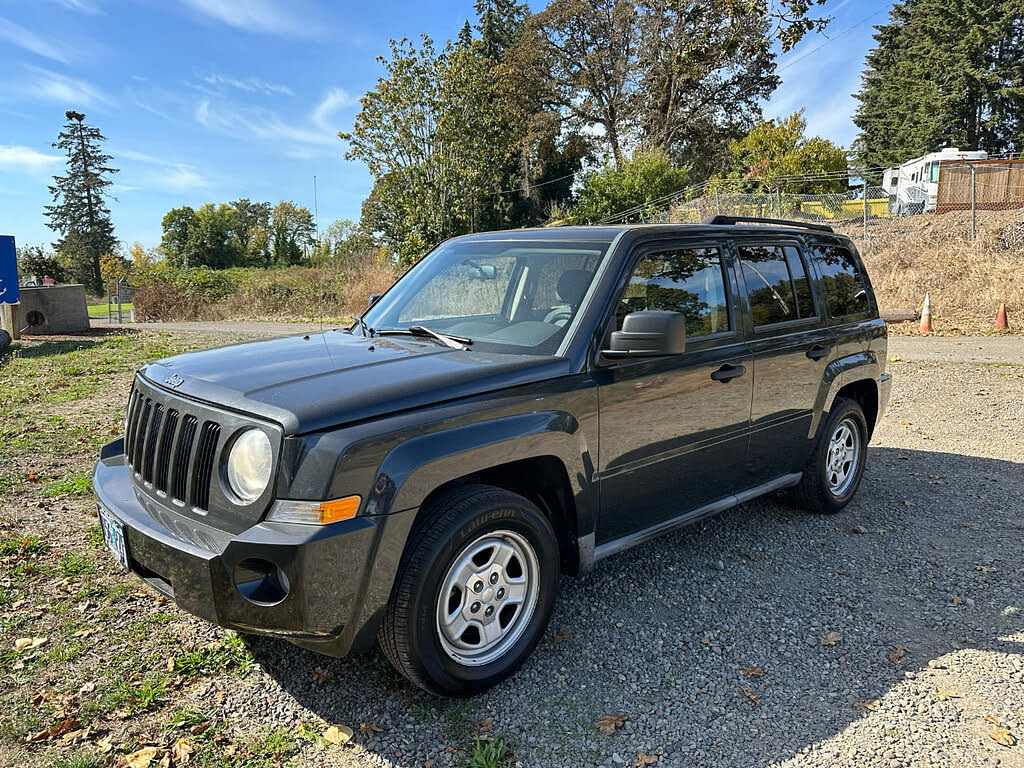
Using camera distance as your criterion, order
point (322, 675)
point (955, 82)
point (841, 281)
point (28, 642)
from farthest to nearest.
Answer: point (955, 82)
point (841, 281)
point (28, 642)
point (322, 675)

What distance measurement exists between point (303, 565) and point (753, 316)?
2934mm

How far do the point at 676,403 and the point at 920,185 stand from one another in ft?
104

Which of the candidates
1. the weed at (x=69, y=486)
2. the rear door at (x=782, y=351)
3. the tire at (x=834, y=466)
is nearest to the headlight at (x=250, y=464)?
the rear door at (x=782, y=351)

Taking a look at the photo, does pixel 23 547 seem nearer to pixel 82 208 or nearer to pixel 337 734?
pixel 337 734

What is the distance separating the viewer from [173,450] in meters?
2.90

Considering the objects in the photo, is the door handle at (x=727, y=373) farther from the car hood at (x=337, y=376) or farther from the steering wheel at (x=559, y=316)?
the car hood at (x=337, y=376)

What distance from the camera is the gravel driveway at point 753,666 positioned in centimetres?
283

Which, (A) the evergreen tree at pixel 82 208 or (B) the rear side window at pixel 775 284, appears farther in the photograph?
(A) the evergreen tree at pixel 82 208

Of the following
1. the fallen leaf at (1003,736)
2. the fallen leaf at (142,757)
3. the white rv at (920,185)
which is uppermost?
the white rv at (920,185)

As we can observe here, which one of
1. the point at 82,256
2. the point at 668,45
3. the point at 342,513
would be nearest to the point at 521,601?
the point at 342,513

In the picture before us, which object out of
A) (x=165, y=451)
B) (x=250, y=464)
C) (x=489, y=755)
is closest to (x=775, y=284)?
(x=489, y=755)

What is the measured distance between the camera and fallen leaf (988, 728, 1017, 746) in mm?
2840

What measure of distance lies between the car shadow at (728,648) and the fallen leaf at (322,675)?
1cm

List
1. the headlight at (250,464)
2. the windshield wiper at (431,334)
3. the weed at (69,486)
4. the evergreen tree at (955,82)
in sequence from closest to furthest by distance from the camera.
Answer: the headlight at (250,464)
the windshield wiper at (431,334)
the weed at (69,486)
the evergreen tree at (955,82)
